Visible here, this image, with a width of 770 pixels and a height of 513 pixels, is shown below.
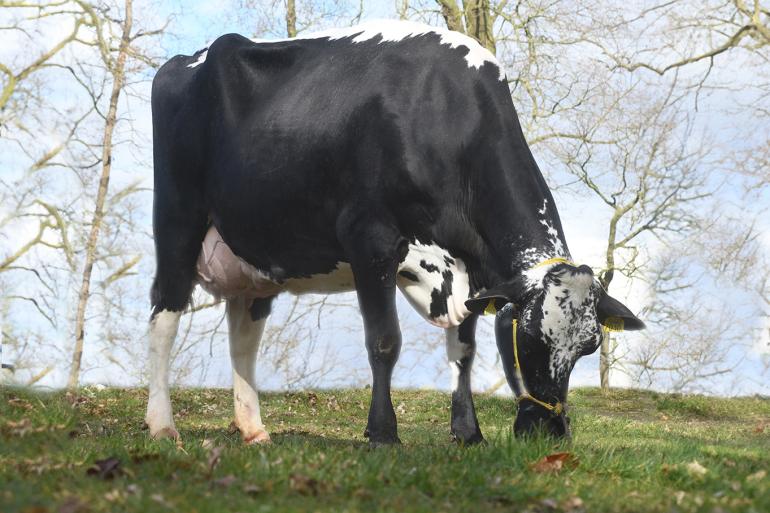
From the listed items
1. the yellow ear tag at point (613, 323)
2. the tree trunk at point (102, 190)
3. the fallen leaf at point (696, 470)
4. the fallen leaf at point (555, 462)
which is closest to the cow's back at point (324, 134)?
the yellow ear tag at point (613, 323)

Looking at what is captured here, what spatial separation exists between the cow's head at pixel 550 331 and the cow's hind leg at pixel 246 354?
317 cm

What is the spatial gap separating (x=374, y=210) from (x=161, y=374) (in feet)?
9.88

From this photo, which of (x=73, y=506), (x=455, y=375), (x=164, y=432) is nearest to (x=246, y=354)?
(x=164, y=432)

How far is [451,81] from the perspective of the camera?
24.6 ft

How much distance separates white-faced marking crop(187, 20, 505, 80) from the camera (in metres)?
7.70

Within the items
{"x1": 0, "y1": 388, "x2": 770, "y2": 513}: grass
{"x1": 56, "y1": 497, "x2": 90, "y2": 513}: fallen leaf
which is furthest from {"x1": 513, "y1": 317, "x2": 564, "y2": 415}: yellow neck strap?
{"x1": 56, "y1": 497, "x2": 90, "y2": 513}: fallen leaf

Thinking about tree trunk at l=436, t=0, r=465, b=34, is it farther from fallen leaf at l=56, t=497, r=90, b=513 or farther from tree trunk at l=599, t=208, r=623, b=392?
fallen leaf at l=56, t=497, r=90, b=513

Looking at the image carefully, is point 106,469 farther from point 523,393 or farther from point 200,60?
point 200,60

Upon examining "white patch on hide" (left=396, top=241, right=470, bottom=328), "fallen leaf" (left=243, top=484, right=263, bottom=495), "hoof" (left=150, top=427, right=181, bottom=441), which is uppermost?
"white patch on hide" (left=396, top=241, right=470, bottom=328)

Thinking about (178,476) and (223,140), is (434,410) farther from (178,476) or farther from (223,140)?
(178,476)

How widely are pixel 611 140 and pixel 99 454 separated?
58.5 feet

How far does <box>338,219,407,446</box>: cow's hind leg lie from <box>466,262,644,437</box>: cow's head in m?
0.75

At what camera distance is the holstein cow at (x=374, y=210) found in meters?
6.66

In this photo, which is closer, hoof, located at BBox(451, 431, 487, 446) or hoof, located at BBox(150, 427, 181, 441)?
hoof, located at BBox(451, 431, 487, 446)
